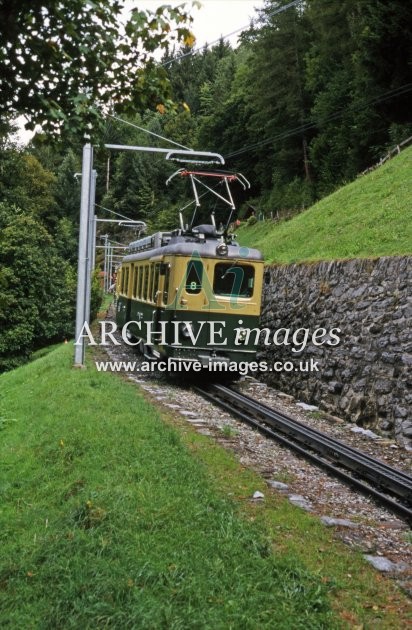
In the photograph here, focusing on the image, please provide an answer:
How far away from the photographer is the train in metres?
13.2

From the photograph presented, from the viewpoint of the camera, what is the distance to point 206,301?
13.4 m

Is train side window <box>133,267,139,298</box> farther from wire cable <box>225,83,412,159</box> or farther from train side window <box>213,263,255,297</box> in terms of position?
wire cable <box>225,83,412,159</box>

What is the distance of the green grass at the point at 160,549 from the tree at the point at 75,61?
3079mm

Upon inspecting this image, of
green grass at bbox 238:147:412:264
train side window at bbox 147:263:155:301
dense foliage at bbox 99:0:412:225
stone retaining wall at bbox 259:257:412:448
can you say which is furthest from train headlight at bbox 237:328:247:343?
dense foliage at bbox 99:0:412:225

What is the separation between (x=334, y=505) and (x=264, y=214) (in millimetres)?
37771

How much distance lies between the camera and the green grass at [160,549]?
411cm

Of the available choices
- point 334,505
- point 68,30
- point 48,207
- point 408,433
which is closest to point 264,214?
point 48,207

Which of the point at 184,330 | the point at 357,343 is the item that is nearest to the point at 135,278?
the point at 184,330

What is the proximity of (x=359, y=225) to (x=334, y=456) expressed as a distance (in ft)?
29.5

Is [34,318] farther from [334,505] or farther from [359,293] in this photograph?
[334,505]

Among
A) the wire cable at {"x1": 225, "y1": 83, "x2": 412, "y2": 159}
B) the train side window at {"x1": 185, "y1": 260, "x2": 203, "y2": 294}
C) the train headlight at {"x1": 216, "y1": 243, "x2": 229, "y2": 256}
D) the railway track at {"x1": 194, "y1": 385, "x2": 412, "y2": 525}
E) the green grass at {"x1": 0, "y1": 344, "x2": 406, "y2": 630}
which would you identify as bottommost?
the railway track at {"x1": 194, "y1": 385, "x2": 412, "y2": 525}

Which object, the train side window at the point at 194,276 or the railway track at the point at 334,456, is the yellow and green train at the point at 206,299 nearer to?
the train side window at the point at 194,276

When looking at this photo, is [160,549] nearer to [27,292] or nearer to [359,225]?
[359,225]

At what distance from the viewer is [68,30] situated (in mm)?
3467
